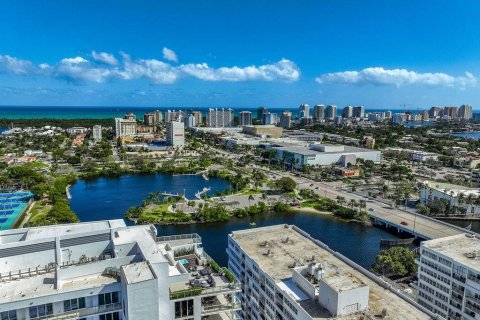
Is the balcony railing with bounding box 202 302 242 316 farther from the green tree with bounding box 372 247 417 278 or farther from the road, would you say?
the road

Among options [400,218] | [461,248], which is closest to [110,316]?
[461,248]

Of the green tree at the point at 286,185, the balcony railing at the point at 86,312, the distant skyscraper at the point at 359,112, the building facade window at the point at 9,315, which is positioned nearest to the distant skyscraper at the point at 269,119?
the distant skyscraper at the point at 359,112

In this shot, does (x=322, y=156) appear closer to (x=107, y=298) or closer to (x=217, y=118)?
(x=107, y=298)

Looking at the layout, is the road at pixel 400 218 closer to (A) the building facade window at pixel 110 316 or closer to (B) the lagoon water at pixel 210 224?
(B) the lagoon water at pixel 210 224

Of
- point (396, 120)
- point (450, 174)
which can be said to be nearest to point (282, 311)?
point (450, 174)

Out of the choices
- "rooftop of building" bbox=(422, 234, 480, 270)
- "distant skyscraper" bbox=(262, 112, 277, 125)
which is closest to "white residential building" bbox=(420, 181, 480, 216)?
"rooftop of building" bbox=(422, 234, 480, 270)

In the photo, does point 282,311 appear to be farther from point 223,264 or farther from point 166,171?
point 166,171
